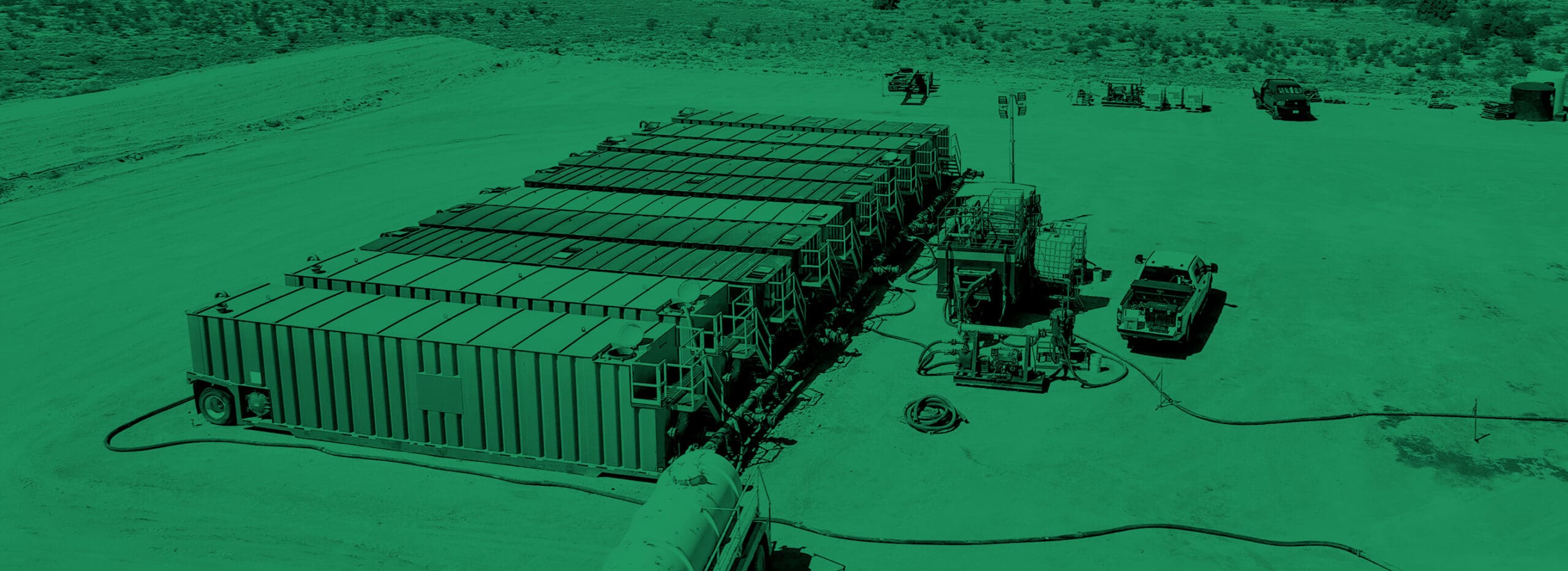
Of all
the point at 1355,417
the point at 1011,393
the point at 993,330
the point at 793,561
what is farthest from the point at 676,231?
the point at 1355,417

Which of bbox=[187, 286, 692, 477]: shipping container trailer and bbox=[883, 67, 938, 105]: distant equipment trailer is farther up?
bbox=[883, 67, 938, 105]: distant equipment trailer

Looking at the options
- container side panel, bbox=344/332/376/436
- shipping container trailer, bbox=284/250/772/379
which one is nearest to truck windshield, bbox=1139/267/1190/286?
shipping container trailer, bbox=284/250/772/379

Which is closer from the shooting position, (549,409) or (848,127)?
(549,409)

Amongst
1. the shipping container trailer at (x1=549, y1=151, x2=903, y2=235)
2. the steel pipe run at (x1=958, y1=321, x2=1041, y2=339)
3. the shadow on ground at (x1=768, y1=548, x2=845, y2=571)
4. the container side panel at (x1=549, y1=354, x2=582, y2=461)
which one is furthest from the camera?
the shipping container trailer at (x1=549, y1=151, x2=903, y2=235)

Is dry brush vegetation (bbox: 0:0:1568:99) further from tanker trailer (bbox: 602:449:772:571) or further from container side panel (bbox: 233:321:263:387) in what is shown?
tanker trailer (bbox: 602:449:772:571)

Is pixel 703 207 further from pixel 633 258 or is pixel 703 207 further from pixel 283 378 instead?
pixel 283 378

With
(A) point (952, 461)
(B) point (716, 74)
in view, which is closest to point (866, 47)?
(B) point (716, 74)

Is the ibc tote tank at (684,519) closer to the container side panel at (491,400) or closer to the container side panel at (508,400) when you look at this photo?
the container side panel at (508,400)
